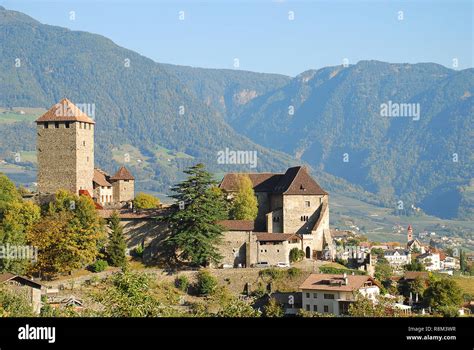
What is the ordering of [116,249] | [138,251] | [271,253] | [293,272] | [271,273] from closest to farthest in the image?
[116,249] → [271,273] → [293,272] → [138,251] → [271,253]

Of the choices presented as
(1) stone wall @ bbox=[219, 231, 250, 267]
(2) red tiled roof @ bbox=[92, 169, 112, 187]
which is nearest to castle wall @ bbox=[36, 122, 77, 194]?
(2) red tiled roof @ bbox=[92, 169, 112, 187]

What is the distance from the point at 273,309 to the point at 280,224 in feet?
39.2

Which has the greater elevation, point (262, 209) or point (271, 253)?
point (262, 209)

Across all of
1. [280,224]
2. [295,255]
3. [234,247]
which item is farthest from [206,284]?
[280,224]

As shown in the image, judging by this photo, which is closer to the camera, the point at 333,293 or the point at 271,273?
the point at 333,293

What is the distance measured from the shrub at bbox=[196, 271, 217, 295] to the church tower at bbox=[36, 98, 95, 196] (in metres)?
14.2

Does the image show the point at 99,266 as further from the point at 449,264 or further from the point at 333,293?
the point at 449,264

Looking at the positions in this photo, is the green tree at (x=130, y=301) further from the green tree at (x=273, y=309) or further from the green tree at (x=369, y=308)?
the green tree at (x=273, y=309)

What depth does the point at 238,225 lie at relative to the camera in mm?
58531

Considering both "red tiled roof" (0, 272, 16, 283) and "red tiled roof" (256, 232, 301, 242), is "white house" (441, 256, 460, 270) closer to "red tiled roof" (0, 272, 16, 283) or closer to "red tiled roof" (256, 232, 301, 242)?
"red tiled roof" (256, 232, 301, 242)

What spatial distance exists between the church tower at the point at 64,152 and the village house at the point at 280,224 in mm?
10482
